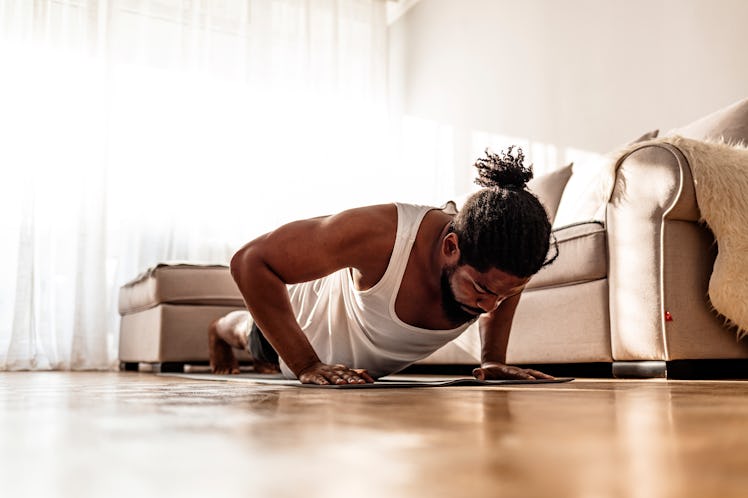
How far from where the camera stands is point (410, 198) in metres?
5.92

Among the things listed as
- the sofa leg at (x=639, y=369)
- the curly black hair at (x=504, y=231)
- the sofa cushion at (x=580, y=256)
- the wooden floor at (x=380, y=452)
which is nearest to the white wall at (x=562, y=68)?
the sofa cushion at (x=580, y=256)

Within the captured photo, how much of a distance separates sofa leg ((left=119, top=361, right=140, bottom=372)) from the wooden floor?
362 centimetres

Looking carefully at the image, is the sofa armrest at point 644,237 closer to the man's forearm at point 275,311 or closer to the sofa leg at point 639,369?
the sofa leg at point 639,369

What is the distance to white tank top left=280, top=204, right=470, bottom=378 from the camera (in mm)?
1698

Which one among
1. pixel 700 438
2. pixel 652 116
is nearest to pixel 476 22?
pixel 652 116

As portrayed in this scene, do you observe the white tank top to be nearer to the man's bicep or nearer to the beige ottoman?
the man's bicep

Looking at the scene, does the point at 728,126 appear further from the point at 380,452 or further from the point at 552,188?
the point at 380,452

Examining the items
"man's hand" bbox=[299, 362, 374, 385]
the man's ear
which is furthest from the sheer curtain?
the man's ear

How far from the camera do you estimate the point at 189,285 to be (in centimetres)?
377

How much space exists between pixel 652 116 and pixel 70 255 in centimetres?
344

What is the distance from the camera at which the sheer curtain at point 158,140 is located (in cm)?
464

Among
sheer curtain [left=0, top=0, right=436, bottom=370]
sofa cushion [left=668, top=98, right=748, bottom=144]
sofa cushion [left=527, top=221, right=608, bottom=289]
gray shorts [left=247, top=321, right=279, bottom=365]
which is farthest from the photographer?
sheer curtain [left=0, top=0, right=436, bottom=370]

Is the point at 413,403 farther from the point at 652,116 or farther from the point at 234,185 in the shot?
the point at 234,185

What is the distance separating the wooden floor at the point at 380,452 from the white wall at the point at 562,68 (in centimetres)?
295
